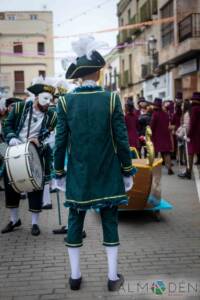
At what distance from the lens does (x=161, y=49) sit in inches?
1019

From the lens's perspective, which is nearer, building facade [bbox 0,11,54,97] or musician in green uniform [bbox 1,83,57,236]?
musician in green uniform [bbox 1,83,57,236]

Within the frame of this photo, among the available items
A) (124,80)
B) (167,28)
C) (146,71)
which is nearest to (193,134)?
(167,28)

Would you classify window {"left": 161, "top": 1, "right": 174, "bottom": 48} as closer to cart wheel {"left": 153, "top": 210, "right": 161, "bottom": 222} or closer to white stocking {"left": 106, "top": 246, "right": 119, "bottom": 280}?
cart wheel {"left": 153, "top": 210, "right": 161, "bottom": 222}

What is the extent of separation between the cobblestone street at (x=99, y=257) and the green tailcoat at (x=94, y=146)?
76 cm

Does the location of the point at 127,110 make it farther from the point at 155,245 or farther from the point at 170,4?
the point at 170,4

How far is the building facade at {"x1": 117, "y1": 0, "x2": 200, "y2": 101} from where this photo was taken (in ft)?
71.9

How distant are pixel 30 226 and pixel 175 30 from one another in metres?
18.5

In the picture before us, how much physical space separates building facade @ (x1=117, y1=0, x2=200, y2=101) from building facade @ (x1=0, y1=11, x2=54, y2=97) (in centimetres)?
546

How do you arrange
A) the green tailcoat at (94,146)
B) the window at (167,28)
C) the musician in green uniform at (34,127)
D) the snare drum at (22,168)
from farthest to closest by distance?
the window at (167,28) → the musician in green uniform at (34,127) → the snare drum at (22,168) → the green tailcoat at (94,146)

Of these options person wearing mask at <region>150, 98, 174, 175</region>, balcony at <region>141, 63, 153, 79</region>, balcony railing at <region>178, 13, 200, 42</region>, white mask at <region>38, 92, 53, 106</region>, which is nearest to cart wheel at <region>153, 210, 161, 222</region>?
white mask at <region>38, 92, 53, 106</region>

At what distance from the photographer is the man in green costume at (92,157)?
4.32 m

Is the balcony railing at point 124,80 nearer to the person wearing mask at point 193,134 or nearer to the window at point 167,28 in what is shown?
the window at point 167,28

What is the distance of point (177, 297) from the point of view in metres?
4.20

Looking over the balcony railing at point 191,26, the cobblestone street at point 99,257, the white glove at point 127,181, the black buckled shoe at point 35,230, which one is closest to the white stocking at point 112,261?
the cobblestone street at point 99,257
